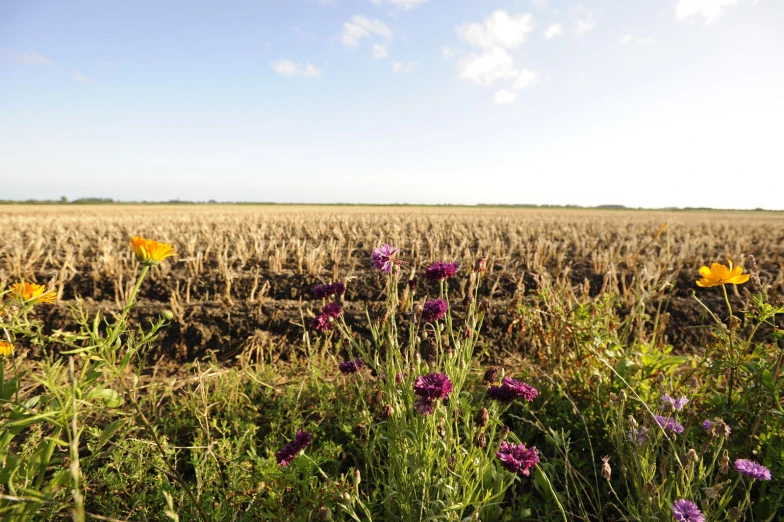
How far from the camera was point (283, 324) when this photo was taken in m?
4.21

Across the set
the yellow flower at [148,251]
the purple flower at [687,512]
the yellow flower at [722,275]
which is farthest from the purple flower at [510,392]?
the yellow flower at [148,251]

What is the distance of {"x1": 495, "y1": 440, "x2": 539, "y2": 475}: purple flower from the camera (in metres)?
1.51

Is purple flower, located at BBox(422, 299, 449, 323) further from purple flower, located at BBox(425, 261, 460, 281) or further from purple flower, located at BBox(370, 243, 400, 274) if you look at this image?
purple flower, located at BBox(370, 243, 400, 274)

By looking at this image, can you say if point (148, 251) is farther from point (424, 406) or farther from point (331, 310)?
point (424, 406)

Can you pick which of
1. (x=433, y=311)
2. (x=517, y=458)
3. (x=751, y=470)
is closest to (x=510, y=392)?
(x=517, y=458)

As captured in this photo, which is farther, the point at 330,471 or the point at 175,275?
the point at 175,275

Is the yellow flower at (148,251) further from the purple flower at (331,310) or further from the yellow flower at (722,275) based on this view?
the yellow flower at (722,275)

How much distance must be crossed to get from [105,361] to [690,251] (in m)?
9.68

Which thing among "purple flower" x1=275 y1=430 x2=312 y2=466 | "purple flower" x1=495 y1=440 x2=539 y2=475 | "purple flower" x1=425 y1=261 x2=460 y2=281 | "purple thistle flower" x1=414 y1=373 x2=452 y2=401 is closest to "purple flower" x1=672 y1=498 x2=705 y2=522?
"purple flower" x1=495 y1=440 x2=539 y2=475

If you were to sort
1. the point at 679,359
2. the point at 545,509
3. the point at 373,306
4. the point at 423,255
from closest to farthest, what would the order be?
the point at 545,509 < the point at 679,359 < the point at 373,306 < the point at 423,255

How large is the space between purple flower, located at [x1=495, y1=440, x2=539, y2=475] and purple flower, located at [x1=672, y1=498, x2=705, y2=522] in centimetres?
44

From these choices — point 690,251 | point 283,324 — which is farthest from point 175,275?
point 690,251

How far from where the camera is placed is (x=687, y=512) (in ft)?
4.05

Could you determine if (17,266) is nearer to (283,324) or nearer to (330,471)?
(283,324)
